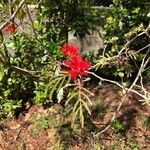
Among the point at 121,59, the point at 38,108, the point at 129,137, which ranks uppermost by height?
the point at 121,59

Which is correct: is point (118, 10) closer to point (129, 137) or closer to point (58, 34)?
point (58, 34)

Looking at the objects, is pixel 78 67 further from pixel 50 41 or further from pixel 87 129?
pixel 50 41

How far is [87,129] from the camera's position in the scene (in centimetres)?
461

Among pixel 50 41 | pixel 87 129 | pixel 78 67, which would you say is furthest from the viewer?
pixel 50 41

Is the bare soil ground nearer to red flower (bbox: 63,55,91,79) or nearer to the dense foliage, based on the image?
the dense foliage

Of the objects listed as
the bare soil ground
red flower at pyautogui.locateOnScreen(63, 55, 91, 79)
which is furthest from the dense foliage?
red flower at pyautogui.locateOnScreen(63, 55, 91, 79)

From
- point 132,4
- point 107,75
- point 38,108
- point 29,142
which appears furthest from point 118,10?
point 29,142

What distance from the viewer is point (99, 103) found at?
16.1 feet

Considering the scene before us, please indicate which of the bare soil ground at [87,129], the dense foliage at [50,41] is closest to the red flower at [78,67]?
the bare soil ground at [87,129]

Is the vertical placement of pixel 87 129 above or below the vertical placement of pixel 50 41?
below

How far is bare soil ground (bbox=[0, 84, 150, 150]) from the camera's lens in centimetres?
448

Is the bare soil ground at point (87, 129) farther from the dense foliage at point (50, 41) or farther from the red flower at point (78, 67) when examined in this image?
the red flower at point (78, 67)

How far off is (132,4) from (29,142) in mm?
2014

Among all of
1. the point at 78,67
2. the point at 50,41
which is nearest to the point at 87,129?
the point at 50,41
